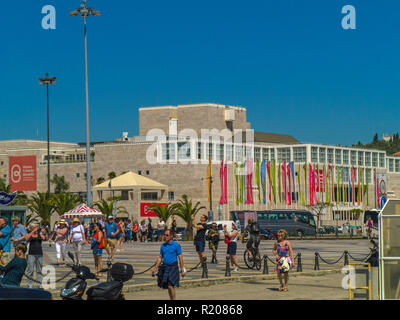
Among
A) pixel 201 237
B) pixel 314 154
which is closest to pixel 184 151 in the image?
pixel 314 154

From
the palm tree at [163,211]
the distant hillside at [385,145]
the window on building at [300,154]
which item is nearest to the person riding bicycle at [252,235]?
the palm tree at [163,211]

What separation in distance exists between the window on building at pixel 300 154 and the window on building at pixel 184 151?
22.3m

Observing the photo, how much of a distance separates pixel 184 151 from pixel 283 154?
22.2m

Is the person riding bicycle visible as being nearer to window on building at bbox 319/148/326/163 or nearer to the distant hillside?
window on building at bbox 319/148/326/163

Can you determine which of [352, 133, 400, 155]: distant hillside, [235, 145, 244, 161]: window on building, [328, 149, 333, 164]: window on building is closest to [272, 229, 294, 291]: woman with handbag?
[235, 145, 244, 161]: window on building

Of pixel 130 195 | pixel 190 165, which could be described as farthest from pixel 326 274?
pixel 190 165

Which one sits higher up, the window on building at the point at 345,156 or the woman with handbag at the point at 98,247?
the window on building at the point at 345,156

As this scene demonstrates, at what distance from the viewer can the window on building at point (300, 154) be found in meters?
107

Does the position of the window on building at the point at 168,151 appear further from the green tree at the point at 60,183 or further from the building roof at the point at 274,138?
the building roof at the point at 274,138

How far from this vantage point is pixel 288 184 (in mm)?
99688

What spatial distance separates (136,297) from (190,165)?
73.7 metres

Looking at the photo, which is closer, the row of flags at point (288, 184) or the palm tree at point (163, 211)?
the palm tree at point (163, 211)
